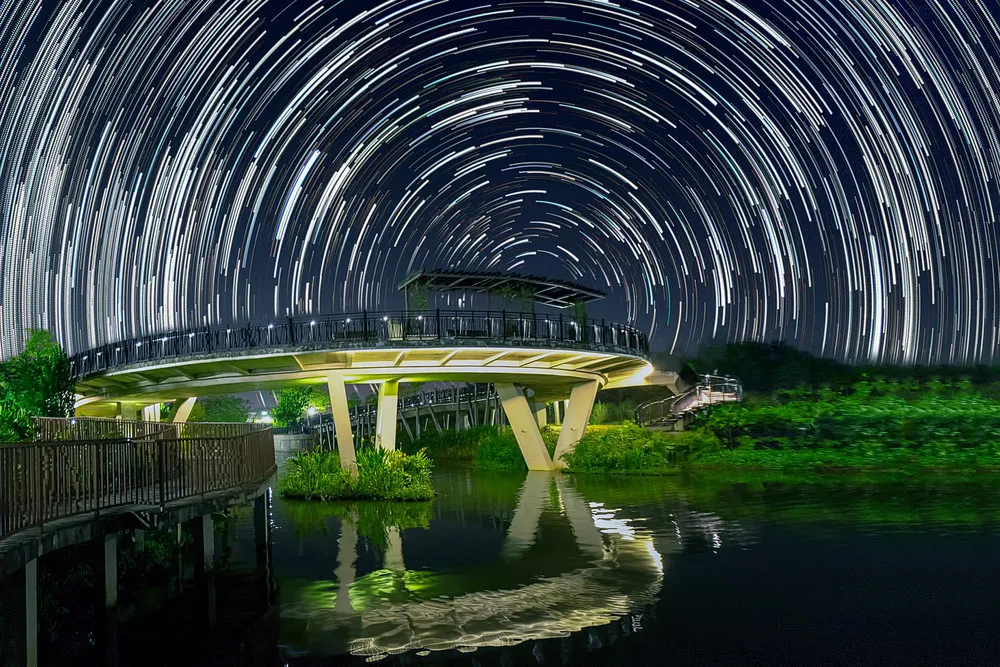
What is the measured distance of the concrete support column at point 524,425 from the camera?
3719 cm

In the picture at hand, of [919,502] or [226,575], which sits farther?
[919,502]

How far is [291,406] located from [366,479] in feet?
247

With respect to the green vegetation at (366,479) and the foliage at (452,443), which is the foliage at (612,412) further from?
the green vegetation at (366,479)

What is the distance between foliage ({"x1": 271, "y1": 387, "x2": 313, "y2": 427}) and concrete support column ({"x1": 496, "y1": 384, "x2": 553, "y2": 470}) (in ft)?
214

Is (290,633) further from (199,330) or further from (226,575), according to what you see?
(199,330)

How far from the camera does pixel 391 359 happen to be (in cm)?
3238

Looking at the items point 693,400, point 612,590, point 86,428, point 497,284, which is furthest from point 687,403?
point 612,590

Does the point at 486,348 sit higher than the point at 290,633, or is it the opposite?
the point at 486,348

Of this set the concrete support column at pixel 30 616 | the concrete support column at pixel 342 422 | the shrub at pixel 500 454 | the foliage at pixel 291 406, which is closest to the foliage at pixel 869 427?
the shrub at pixel 500 454

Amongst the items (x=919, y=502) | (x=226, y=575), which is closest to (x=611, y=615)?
(x=226, y=575)

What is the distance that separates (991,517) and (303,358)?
23453 millimetres

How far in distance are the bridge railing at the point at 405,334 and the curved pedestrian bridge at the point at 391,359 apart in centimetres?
4

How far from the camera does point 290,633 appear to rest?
10711mm

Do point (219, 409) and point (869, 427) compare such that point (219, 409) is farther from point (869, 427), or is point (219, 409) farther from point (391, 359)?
point (869, 427)
